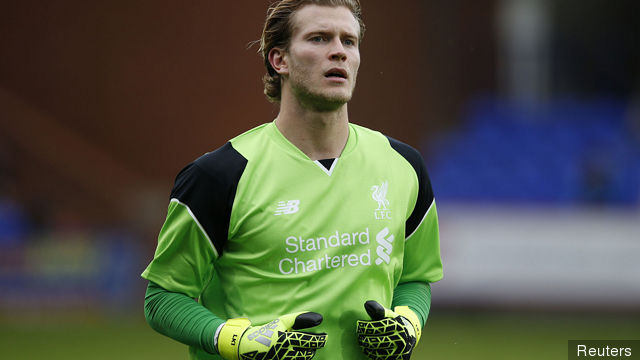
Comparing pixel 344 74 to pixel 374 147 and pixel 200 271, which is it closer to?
pixel 374 147

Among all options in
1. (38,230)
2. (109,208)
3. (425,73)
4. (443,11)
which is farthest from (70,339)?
(443,11)

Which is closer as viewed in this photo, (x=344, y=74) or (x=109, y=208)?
(x=344, y=74)

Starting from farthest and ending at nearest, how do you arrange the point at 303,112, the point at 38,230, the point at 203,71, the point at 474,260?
the point at 203,71
the point at 38,230
the point at 474,260
the point at 303,112

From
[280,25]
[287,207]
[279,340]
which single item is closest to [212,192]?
[287,207]

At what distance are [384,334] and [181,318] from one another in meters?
0.73

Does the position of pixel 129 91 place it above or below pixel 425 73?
below

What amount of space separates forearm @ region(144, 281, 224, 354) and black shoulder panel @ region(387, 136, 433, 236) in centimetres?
85

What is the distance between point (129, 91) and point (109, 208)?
2196 mm

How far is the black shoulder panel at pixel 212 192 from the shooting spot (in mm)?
3012


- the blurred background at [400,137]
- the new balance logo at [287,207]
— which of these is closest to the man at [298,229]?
the new balance logo at [287,207]

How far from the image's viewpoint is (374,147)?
3.29 meters

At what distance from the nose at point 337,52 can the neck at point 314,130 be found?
0.20 meters

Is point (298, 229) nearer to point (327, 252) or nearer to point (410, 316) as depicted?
point (327, 252)

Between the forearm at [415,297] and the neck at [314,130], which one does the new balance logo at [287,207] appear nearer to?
the neck at [314,130]
